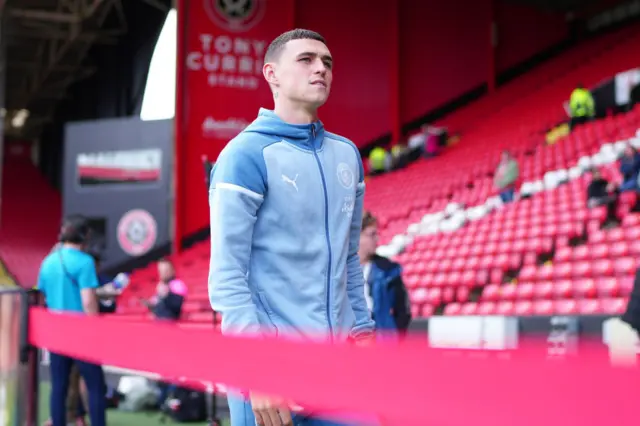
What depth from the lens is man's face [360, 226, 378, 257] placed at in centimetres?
379

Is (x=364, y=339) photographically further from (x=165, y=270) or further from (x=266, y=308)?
(x=165, y=270)

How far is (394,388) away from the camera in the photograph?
1.05 metres

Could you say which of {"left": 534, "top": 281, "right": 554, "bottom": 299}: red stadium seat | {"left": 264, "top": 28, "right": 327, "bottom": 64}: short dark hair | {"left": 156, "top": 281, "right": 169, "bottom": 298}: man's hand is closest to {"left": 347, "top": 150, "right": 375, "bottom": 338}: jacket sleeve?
{"left": 264, "top": 28, "right": 327, "bottom": 64}: short dark hair

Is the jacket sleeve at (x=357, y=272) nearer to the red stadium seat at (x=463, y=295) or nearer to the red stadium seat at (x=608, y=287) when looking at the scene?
the red stadium seat at (x=608, y=287)

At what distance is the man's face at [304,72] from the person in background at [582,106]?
1121 cm

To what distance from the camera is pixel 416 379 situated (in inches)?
39.7

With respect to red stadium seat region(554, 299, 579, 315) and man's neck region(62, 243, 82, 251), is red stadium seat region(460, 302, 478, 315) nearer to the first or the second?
red stadium seat region(554, 299, 579, 315)

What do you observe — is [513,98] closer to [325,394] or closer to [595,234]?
[595,234]

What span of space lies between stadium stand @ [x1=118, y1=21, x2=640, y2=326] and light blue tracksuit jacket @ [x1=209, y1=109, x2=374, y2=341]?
398cm

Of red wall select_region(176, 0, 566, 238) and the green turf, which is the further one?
red wall select_region(176, 0, 566, 238)

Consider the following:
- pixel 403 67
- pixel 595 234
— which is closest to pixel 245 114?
pixel 403 67

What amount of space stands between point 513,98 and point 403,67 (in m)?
2.24

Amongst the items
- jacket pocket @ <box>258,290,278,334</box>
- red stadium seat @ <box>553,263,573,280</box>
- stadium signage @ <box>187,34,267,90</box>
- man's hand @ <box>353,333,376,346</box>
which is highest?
stadium signage @ <box>187,34,267,90</box>

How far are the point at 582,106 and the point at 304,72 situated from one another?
1127 centimetres
